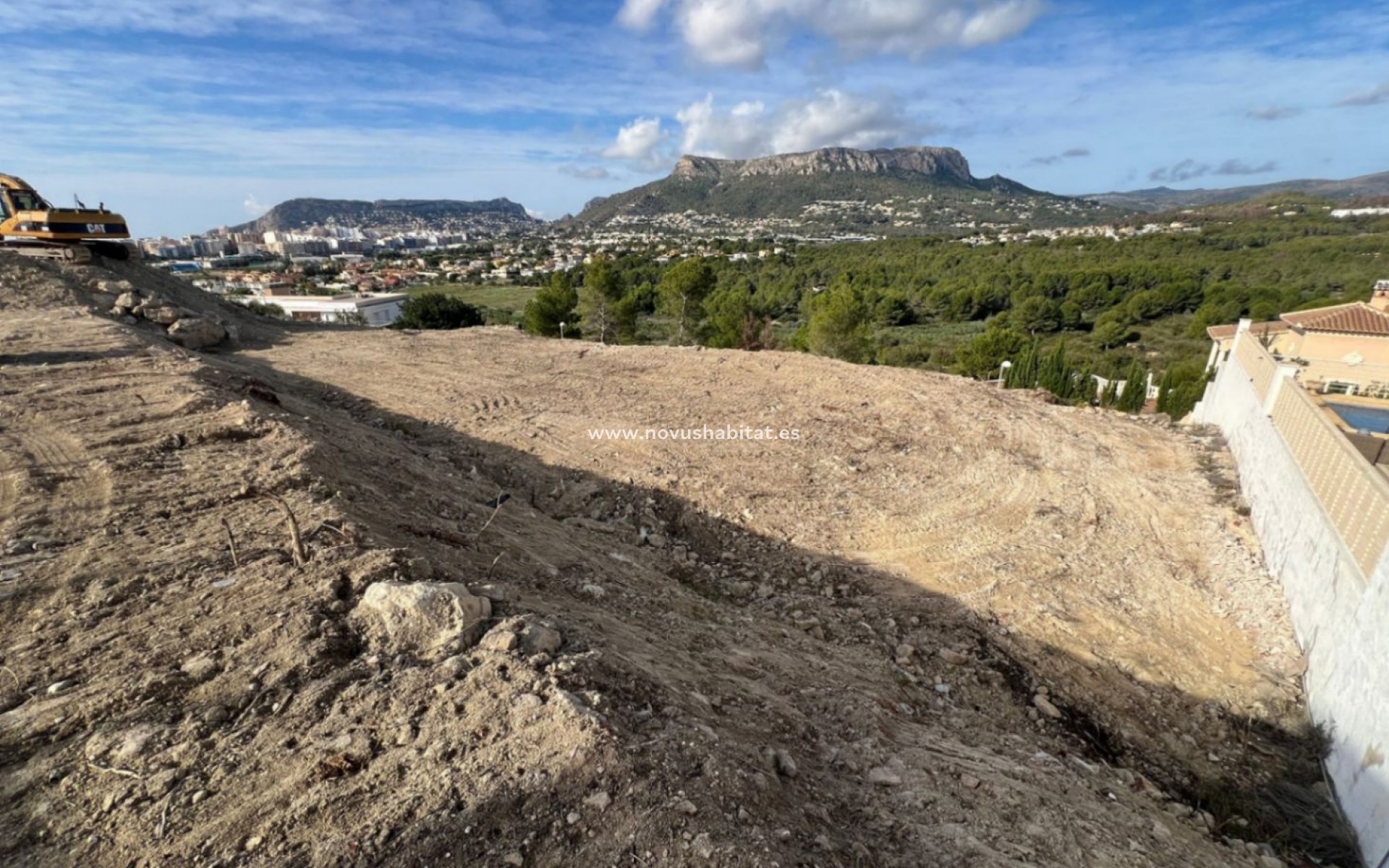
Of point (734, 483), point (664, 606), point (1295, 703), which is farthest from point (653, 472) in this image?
point (1295, 703)

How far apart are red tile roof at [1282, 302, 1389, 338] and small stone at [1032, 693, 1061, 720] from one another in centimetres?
1549

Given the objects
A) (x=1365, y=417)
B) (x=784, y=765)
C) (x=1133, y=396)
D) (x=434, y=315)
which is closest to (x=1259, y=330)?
(x=1365, y=417)

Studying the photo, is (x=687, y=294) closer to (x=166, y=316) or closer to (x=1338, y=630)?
(x=166, y=316)

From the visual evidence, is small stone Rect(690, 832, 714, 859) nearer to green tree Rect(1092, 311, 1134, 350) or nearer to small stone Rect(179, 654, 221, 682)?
small stone Rect(179, 654, 221, 682)

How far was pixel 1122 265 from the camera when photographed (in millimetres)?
54344

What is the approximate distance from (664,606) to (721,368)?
29.3 ft

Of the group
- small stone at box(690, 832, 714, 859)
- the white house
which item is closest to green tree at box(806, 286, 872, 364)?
small stone at box(690, 832, 714, 859)

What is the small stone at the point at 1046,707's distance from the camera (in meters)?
5.16

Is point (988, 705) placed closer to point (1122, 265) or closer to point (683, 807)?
point (683, 807)

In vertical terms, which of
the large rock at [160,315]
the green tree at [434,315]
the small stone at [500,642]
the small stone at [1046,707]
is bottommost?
the small stone at [1046,707]

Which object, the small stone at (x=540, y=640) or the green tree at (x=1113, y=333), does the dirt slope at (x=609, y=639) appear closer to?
the small stone at (x=540, y=640)

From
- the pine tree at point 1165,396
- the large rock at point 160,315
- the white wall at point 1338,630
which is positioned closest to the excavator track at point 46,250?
the large rock at point 160,315

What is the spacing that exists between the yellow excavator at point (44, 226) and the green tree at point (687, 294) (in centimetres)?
1654

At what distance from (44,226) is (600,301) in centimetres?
1493
